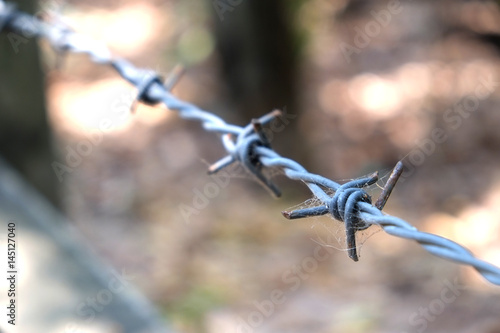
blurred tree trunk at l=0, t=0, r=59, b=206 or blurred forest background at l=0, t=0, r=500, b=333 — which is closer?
blurred tree trunk at l=0, t=0, r=59, b=206

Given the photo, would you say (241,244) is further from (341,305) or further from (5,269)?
(5,269)

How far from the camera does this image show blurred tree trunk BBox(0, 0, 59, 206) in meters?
1.83

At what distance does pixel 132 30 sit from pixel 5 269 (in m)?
3.90

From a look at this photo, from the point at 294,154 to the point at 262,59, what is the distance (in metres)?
0.54

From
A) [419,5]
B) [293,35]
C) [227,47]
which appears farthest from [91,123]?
[419,5]
